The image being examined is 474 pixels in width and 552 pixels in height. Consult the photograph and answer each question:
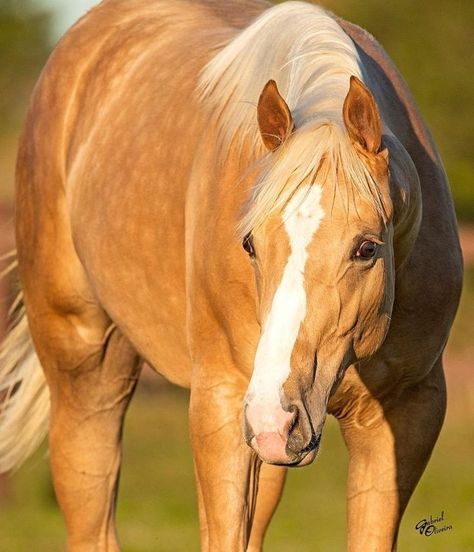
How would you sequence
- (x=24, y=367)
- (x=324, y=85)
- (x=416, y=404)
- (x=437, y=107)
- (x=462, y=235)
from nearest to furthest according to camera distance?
Answer: 1. (x=324, y=85)
2. (x=416, y=404)
3. (x=24, y=367)
4. (x=462, y=235)
5. (x=437, y=107)

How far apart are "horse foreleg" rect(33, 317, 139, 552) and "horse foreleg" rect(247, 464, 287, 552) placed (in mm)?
566

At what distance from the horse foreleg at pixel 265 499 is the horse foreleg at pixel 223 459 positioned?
1.17 meters

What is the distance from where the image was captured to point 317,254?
11.0ft

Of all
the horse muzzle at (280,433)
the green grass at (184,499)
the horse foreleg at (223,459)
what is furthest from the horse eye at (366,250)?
the green grass at (184,499)

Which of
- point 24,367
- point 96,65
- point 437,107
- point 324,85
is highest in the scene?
point 324,85

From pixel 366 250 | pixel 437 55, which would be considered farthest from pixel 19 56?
→ pixel 366 250

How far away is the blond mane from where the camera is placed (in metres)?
3.45

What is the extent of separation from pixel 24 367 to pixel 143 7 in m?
Result: 1.49

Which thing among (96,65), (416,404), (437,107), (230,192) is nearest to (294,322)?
(230,192)

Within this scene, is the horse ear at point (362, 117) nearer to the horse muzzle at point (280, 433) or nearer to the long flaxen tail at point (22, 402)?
the horse muzzle at point (280, 433)

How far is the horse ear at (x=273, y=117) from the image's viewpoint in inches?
140

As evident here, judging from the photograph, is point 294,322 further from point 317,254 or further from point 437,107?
point 437,107

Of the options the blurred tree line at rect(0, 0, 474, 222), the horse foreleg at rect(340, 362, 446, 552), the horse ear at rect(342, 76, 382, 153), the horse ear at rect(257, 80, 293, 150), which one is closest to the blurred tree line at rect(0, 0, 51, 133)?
the blurred tree line at rect(0, 0, 474, 222)

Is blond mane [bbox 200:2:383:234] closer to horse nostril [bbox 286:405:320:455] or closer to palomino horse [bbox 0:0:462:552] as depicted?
palomino horse [bbox 0:0:462:552]
